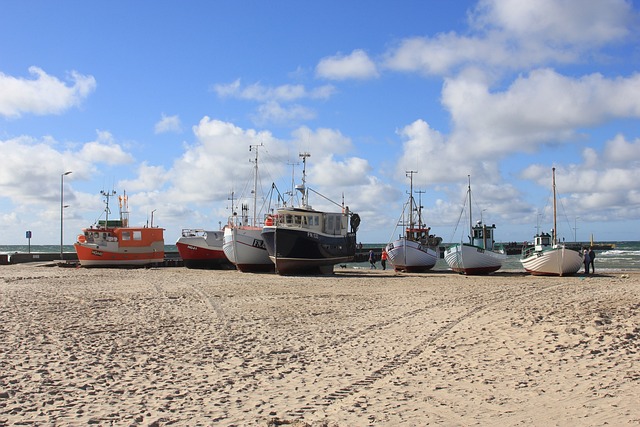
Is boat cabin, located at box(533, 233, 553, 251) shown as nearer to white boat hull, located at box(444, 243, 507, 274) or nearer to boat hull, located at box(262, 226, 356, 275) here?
white boat hull, located at box(444, 243, 507, 274)

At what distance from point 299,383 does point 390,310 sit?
812 centimetres

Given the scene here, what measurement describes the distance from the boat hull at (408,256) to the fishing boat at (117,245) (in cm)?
1713

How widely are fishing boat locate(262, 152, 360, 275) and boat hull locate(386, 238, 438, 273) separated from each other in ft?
12.0

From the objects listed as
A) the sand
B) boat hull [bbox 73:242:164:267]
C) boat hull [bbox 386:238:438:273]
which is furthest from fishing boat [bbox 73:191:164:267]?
the sand

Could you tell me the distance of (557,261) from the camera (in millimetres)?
32938

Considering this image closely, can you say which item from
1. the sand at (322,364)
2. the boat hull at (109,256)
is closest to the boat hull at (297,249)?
the boat hull at (109,256)

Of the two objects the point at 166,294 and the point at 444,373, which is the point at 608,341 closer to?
the point at 444,373

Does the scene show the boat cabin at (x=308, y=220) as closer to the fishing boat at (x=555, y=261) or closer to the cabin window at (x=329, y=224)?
the cabin window at (x=329, y=224)

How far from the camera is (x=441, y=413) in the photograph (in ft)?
23.5

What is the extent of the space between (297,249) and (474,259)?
10.9m

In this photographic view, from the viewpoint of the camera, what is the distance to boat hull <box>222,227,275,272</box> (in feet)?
121

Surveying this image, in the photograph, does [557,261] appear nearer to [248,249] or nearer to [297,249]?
[297,249]

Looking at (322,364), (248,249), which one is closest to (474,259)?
(248,249)

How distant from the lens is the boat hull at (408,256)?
39469 mm
